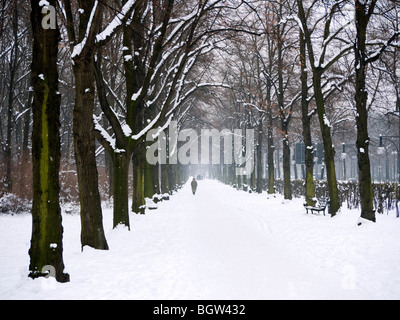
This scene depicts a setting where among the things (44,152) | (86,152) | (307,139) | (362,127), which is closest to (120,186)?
(86,152)

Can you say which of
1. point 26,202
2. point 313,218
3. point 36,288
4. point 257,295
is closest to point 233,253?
point 257,295

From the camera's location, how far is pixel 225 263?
19.4 feet

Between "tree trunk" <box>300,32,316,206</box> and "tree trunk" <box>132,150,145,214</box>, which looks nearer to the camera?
"tree trunk" <box>132,150,145,214</box>

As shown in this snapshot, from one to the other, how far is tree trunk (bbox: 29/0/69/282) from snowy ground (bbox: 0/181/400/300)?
413 millimetres

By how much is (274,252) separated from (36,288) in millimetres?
4798

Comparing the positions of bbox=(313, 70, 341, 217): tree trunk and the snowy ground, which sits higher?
bbox=(313, 70, 341, 217): tree trunk

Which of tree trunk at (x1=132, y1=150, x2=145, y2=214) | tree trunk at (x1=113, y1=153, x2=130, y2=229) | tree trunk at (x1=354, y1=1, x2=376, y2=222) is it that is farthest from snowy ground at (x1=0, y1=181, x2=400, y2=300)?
tree trunk at (x1=132, y1=150, x2=145, y2=214)

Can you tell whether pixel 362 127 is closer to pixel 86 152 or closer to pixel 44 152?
pixel 86 152

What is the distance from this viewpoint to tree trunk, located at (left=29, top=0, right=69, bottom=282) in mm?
4449

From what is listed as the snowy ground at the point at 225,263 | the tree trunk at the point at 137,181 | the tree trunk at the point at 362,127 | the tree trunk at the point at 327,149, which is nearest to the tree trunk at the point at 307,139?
the tree trunk at the point at 327,149

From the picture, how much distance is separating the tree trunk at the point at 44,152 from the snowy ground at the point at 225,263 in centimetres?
41

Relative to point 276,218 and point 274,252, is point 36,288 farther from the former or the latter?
point 276,218

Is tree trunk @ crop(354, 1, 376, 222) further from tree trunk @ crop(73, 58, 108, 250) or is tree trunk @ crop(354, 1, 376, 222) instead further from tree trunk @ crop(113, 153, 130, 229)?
tree trunk @ crop(73, 58, 108, 250)

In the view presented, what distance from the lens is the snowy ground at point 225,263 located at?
4.39 metres
